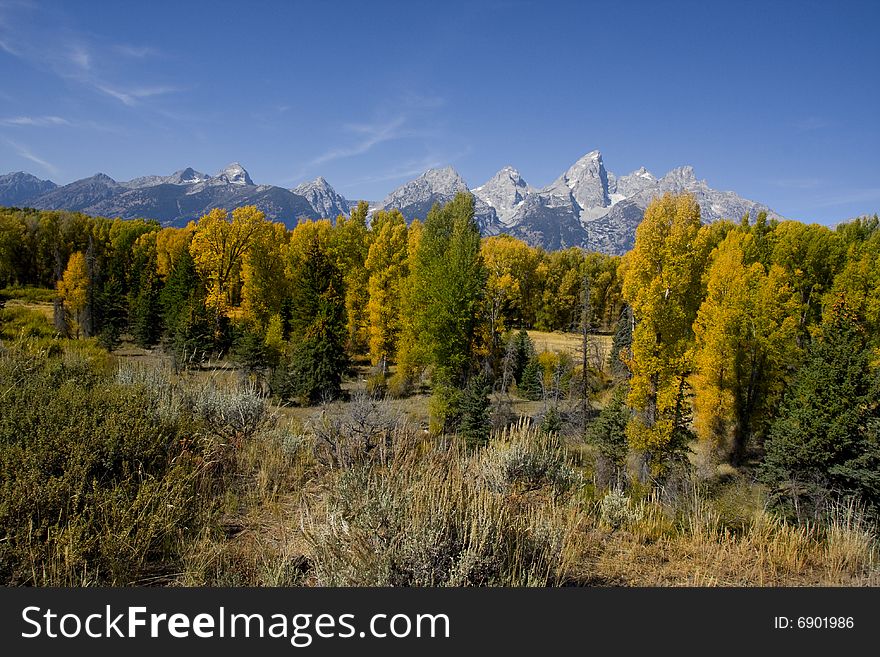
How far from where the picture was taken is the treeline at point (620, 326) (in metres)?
18.3

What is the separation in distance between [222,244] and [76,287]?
53.9 ft

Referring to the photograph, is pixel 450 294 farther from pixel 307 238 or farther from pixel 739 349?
pixel 307 238

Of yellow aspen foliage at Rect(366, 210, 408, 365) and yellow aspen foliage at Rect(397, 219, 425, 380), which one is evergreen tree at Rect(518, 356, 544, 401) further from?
yellow aspen foliage at Rect(366, 210, 408, 365)

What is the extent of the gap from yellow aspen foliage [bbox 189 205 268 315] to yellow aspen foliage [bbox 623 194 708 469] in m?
28.3

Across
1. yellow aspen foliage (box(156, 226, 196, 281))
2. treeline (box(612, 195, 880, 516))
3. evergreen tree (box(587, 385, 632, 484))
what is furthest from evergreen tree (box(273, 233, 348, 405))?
yellow aspen foliage (box(156, 226, 196, 281))

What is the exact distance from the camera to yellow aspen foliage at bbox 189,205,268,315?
34.8m

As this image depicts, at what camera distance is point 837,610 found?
2.94 metres

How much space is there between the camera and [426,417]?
2548cm

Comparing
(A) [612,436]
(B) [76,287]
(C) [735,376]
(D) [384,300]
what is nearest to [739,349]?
(C) [735,376]

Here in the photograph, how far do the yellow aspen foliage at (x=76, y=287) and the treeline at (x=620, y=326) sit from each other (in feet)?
0.51

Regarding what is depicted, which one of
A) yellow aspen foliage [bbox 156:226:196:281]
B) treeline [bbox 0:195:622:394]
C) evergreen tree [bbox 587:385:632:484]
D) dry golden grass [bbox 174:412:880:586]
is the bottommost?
evergreen tree [bbox 587:385:632:484]

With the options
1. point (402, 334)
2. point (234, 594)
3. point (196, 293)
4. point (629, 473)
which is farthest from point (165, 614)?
point (196, 293)

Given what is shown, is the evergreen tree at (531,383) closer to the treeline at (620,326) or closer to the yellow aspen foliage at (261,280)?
the treeline at (620,326)

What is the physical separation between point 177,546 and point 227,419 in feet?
10.1
